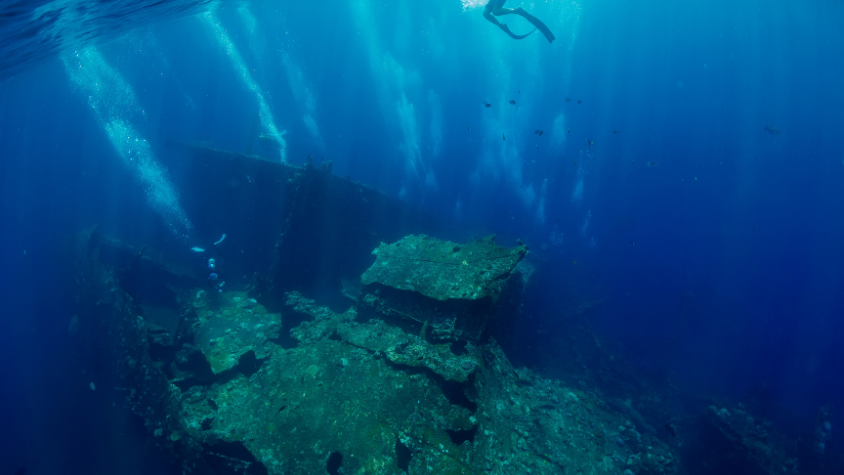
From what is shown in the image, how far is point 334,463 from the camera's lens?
12.4 ft

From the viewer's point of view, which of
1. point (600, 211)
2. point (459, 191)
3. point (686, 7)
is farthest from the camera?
point (600, 211)

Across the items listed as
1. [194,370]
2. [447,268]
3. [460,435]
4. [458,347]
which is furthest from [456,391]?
[194,370]

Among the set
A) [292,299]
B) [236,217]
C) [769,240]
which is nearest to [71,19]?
[236,217]

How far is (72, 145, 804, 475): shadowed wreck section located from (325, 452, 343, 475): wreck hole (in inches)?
0.6

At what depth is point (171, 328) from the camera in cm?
940

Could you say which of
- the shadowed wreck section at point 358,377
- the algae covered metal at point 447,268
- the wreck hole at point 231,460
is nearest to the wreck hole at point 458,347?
the shadowed wreck section at point 358,377

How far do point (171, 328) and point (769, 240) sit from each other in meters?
159

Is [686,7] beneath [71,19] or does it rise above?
beneath

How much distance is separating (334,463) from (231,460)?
122 cm

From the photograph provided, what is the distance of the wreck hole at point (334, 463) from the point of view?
373 cm

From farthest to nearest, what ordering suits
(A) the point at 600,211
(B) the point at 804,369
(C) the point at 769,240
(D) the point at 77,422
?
(C) the point at 769,240 < (A) the point at 600,211 < (B) the point at 804,369 < (D) the point at 77,422

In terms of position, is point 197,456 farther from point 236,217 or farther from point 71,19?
point 71,19

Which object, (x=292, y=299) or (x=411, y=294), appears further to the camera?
(x=292, y=299)

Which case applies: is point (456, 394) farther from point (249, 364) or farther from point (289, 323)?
point (289, 323)
